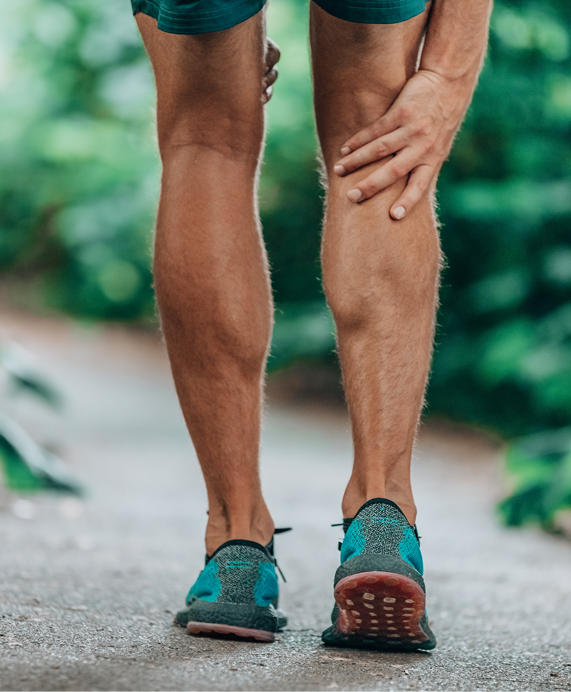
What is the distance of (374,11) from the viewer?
3.18 feet

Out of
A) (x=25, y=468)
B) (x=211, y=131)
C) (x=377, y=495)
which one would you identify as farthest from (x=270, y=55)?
(x=25, y=468)

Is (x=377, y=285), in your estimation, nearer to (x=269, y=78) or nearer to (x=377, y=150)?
(x=377, y=150)

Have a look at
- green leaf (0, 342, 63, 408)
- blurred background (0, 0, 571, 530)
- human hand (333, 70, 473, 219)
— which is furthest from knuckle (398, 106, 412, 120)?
green leaf (0, 342, 63, 408)

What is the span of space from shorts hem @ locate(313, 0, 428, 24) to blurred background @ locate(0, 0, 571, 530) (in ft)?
4.00

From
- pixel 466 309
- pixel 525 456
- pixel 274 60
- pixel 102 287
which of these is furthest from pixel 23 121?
pixel 274 60

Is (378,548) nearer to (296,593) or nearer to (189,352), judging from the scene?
(189,352)

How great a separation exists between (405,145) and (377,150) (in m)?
0.04

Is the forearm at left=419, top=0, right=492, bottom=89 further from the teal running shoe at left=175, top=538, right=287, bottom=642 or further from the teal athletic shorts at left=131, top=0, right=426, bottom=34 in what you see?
the teal running shoe at left=175, top=538, right=287, bottom=642

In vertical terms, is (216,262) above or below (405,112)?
below

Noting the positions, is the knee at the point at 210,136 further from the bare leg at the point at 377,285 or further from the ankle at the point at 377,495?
the ankle at the point at 377,495

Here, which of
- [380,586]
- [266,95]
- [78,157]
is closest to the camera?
[380,586]

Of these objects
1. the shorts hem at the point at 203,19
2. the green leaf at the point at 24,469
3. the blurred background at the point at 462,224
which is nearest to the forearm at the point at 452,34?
the shorts hem at the point at 203,19

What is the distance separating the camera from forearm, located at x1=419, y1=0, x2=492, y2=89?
104 cm

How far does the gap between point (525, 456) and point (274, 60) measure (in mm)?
2010
